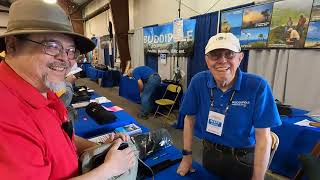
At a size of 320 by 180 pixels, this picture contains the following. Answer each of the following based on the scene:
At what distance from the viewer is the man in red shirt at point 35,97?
54 cm

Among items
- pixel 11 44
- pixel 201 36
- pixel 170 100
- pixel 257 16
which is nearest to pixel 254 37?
pixel 257 16

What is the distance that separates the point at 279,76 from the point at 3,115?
3292 millimetres

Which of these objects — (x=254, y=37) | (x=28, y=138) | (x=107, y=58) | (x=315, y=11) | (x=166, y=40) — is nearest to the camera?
(x=28, y=138)

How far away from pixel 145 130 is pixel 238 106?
0.81 meters

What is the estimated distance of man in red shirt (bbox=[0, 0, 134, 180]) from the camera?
0.54 meters

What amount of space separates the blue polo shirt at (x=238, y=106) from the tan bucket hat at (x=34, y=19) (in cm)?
84

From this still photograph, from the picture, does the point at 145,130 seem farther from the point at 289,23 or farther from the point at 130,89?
the point at 130,89

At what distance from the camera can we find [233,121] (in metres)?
1.20

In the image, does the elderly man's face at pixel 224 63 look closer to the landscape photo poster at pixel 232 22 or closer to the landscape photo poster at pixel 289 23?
the landscape photo poster at pixel 289 23

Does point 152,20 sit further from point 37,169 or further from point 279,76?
point 37,169

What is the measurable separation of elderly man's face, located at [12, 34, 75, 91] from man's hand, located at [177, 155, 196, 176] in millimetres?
768

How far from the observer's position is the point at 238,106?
3.89ft

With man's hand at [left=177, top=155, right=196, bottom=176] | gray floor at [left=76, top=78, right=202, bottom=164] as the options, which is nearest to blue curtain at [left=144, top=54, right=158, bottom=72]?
gray floor at [left=76, top=78, right=202, bottom=164]

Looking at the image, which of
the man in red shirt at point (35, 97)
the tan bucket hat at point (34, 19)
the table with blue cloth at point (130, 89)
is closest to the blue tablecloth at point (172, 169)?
the man in red shirt at point (35, 97)
